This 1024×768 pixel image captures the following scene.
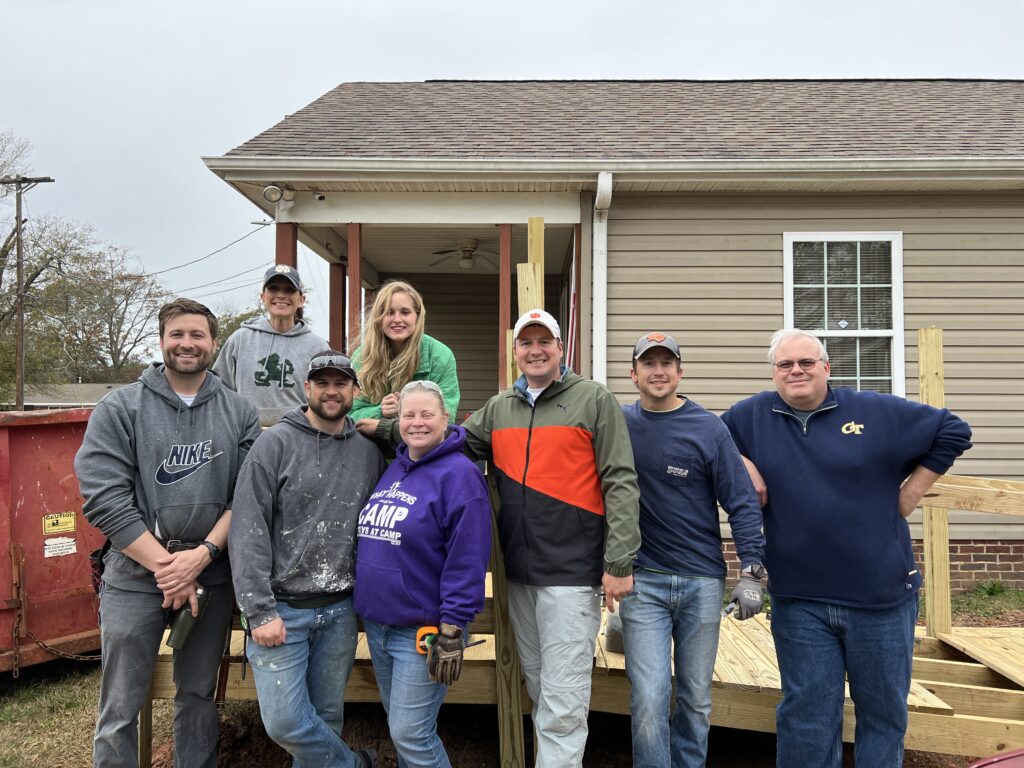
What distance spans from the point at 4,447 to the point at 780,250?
237 inches

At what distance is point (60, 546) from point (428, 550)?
3.08 m

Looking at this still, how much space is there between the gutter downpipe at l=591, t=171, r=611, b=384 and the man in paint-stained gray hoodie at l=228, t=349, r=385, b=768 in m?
3.69

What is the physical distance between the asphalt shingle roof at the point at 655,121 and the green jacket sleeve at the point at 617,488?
4051 mm

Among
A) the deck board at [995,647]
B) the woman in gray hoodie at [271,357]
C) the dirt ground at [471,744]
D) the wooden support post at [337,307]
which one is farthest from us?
the wooden support post at [337,307]

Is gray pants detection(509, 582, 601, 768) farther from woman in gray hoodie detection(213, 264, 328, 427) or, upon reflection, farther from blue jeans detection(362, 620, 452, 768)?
woman in gray hoodie detection(213, 264, 328, 427)

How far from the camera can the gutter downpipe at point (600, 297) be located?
5.93 m

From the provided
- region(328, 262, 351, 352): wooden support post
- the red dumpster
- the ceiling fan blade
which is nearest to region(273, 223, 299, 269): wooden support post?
region(328, 262, 351, 352): wooden support post

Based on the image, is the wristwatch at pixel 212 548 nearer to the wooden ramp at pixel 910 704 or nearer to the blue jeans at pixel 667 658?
the blue jeans at pixel 667 658

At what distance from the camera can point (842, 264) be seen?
19.7 feet

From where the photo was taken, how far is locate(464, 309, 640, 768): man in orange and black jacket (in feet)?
7.68

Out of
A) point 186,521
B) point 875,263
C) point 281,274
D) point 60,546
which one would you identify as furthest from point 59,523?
point 875,263

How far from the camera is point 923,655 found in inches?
159

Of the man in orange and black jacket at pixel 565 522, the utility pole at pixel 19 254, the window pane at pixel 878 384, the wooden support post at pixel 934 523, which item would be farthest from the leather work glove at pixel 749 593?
the utility pole at pixel 19 254

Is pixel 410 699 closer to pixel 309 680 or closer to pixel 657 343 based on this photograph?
pixel 309 680
